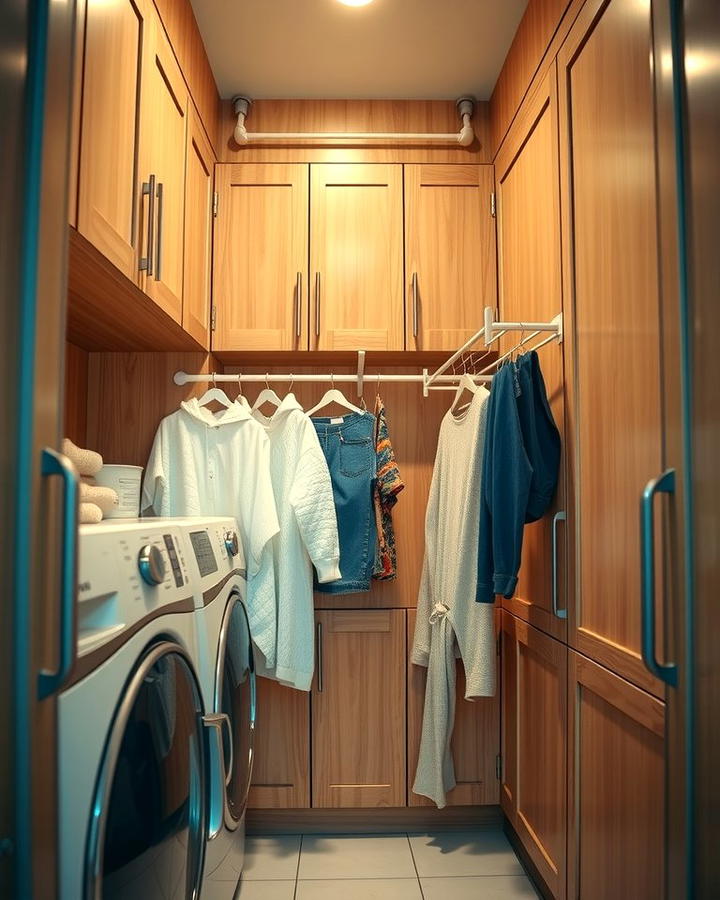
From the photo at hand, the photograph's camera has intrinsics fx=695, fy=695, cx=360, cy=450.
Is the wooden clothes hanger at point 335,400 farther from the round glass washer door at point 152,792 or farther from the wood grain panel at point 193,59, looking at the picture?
the round glass washer door at point 152,792

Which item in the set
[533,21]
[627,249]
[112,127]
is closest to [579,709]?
[627,249]

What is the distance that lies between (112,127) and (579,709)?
5.35 feet

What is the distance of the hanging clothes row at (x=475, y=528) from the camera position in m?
1.72

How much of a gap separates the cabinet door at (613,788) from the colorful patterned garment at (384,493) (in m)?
0.86

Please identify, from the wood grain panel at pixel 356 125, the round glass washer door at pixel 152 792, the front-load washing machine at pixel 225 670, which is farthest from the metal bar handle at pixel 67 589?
the wood grain panel at pixel 356 125

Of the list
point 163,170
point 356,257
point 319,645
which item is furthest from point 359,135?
point 319,645

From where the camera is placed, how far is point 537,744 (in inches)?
76.5

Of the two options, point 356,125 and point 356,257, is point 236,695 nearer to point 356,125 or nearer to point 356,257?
point 356,257

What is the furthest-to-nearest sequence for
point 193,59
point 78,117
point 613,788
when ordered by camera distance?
point 193,59
point 613,788
point 78,117

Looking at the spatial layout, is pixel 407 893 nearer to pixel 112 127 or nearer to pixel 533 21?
pixel 112 127

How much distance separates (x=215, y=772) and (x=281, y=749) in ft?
3.37

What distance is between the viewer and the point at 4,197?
2.37 feet

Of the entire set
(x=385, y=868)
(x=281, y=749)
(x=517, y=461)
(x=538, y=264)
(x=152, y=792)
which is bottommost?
(x=385, y=868)

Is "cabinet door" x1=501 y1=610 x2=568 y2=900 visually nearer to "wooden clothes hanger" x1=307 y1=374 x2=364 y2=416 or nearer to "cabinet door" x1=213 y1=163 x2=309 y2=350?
"wooden clothes hanger" x1=307 y1=374 x2=364 y2=416
